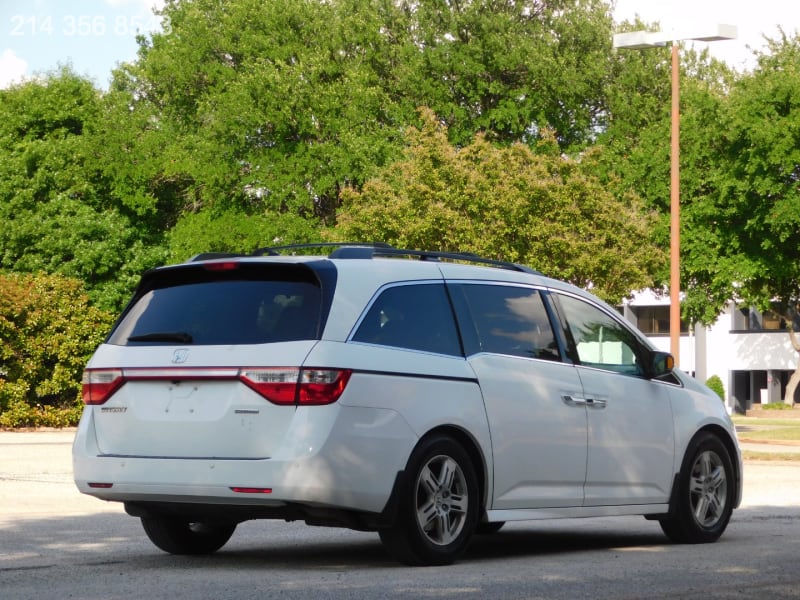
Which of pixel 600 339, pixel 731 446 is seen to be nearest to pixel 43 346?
pixel 731 446

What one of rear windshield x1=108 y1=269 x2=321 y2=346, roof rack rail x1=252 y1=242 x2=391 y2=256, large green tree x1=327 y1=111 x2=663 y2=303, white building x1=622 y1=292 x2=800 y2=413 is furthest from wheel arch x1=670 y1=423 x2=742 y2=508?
white building x1=622 y1=292 x2=800 y2=413

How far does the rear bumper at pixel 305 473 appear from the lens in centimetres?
843

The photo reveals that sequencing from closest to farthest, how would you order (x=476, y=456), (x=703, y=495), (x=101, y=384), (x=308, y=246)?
(x=101, y=384) → (x=476, y=456) → (x=308, y=246) → (x=703, y=495)

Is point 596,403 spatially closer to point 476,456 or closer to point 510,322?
point 510,322

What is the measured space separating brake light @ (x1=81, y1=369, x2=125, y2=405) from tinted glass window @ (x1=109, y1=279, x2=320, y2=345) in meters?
0.23

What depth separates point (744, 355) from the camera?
79125 mm

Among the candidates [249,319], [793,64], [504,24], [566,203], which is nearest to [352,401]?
[249,319]

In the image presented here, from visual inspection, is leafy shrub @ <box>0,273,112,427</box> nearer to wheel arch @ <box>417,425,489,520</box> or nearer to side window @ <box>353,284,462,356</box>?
side window @ <box>353,284,462,356</box>

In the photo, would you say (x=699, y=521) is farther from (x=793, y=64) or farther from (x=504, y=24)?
(x=504, y=24)

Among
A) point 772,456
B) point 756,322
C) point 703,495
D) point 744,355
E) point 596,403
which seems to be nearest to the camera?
point 596,403

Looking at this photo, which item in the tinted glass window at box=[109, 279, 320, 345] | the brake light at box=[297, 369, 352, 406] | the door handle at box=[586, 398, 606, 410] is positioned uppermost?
the tinted glass window at box=[109, 279, 320, 345]

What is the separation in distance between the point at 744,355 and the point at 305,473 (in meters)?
73.0

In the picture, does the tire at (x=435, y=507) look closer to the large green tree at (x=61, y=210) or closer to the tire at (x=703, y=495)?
the tire at (x=703, y=495)

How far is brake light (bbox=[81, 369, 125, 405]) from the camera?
360 inches
